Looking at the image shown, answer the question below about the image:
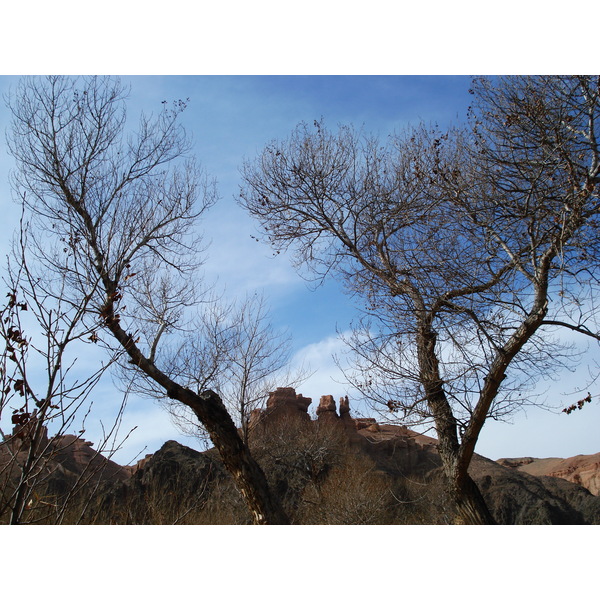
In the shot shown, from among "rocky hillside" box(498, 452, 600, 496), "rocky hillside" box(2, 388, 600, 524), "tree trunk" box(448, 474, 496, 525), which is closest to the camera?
"tree trunk" box(448, 474, 496, 525)

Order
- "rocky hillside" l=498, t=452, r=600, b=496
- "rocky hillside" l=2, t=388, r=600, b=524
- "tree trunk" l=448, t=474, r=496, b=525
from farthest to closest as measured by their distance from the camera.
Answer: "rocky hillside" l=498, t=452, r=600, b=496 → "rocky hillside" l=2, t=388, r=600, b=524 → "tree trunk" l=448, t=474, r=496, b=525

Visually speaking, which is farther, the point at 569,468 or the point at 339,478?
the point at 569,468

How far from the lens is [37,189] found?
22.6 ft

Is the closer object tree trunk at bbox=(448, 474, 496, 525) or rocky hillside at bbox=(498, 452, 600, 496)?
tree trunk at bbox=(448, 474, 496, 525)

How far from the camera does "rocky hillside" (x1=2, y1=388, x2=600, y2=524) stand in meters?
14.9

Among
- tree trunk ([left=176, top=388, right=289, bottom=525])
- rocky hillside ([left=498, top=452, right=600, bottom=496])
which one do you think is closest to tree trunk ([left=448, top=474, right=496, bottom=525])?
tree trunk ([left=176, top=388, right=289, bottom=525])

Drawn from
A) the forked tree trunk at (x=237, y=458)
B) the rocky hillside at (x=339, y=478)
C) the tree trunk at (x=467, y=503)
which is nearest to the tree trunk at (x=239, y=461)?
the forked tree trunk at (x=237, y=458)

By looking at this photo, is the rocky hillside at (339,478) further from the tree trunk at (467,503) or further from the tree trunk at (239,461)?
Answer: the tree trunk at (467,503)

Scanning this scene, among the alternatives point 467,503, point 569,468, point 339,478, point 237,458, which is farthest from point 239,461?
point 569,468

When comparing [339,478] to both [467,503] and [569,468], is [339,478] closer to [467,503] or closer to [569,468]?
[467,503]

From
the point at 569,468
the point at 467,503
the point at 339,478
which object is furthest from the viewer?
the point at 569,468

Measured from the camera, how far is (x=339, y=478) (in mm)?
17938

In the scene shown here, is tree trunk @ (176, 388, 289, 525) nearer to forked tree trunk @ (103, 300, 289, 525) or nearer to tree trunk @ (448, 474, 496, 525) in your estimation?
forked tree trunk @ (103, 300, 289, 525)
